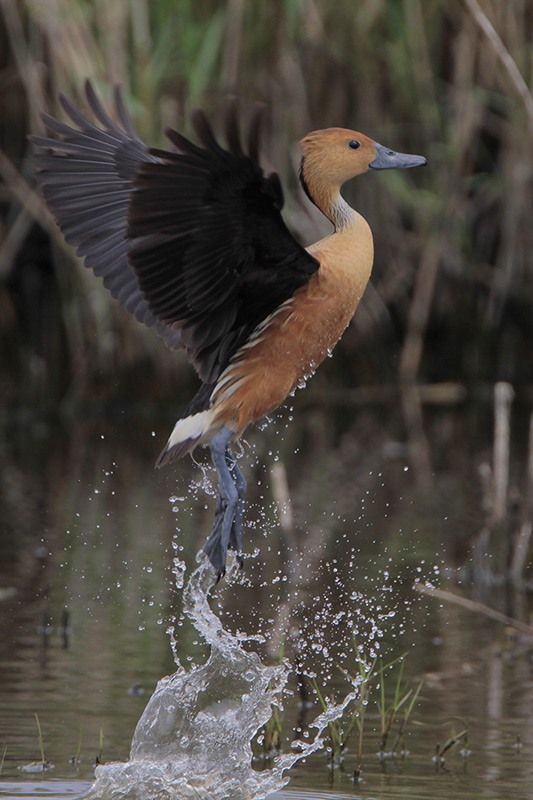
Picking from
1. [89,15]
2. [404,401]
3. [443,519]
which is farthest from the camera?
[404,401]

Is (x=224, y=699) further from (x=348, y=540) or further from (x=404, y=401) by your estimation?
(x=404, y=401)

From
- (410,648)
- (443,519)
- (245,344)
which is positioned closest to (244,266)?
(245,344)

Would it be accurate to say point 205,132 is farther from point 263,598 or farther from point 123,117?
point 263,598

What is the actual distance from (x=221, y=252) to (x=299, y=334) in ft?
1.60

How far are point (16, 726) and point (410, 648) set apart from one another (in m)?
1.69

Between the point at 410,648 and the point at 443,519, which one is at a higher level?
the point at 443,519

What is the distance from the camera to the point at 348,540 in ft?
25.9

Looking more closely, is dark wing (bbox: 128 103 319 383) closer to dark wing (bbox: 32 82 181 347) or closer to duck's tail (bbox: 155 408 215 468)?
duck's tail (bbox: 155 408 215 468)

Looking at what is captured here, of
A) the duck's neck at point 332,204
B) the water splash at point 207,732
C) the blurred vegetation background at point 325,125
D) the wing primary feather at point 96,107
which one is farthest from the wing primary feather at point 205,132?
the blurred vegetation background at point 325,125

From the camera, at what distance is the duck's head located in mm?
5168

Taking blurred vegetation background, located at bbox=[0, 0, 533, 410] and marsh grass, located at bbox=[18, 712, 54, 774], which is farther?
blurred vegetation background, located at bbox=[0, 0, 533, 410]

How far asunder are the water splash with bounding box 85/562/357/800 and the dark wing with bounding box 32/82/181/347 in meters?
0.99

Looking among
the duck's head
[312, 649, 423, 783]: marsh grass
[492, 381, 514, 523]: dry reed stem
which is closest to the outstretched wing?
the duck's head

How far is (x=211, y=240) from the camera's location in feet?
15.1
